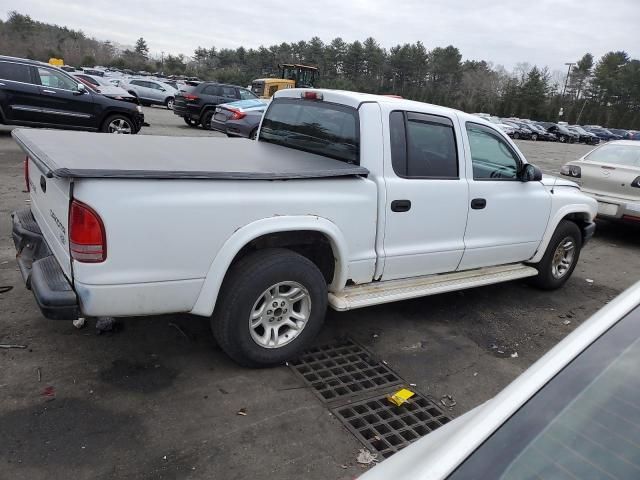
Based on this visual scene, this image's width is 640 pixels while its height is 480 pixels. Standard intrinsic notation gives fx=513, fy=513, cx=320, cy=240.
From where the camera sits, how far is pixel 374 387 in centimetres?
351

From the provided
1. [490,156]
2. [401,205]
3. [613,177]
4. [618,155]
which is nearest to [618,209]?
[613,177]

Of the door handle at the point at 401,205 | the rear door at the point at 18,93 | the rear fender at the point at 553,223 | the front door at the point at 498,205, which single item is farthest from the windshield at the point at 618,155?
the rear door at the point at 18,93

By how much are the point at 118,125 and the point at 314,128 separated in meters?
9.79

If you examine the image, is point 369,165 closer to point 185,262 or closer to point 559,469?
point 185,262

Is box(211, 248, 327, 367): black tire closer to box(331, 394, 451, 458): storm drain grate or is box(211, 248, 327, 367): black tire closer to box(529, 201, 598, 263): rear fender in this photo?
box(331, 394, 451, 458): storm drain grate

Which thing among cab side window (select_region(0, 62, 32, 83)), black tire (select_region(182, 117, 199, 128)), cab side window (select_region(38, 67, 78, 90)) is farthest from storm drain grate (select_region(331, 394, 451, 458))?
black tire (select_region(182, 117, 199, 128))

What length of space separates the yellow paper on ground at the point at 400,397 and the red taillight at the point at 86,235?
6.50 ft

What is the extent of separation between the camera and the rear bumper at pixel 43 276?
2826 mm

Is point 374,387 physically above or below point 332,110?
below

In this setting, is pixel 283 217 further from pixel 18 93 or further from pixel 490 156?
pixel 18 93

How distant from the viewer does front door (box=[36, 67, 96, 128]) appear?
38.0 feet

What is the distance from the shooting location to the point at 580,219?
5.80m

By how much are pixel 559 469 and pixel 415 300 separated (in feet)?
13.0

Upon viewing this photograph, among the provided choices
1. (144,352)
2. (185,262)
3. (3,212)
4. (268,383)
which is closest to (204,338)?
(144,352)
